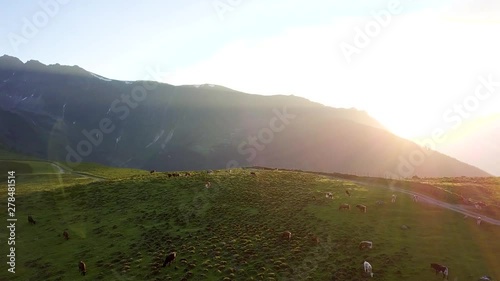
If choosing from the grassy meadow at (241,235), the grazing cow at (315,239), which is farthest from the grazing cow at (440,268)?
the grazing cow at (315,239)

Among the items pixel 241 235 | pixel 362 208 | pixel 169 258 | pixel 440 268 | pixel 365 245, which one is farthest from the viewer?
pixel 362 208

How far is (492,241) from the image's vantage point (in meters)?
40.8

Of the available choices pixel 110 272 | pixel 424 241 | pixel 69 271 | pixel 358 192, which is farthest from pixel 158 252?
pixel 358 192

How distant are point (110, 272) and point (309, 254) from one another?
22102 mm

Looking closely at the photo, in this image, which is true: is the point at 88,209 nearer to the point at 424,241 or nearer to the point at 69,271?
the point at 69,271

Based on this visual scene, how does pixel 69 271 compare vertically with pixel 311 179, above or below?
below

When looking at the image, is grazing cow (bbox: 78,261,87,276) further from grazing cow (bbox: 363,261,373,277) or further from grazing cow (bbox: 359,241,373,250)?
grazing cow (bbox: 359,241,373,250)

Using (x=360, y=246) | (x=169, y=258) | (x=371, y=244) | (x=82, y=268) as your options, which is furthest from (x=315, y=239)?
(x=82, y=268)

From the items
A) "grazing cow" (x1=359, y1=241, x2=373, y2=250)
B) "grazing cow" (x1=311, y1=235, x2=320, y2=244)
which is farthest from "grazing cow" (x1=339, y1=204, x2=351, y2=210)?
"grazing cow" (x1=359, y1=241, x2=373, y2=250)

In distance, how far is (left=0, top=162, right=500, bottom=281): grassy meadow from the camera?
3681cm

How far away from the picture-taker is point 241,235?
152 feet

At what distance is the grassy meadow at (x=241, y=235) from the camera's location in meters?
36.8

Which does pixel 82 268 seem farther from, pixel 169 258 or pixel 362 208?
pixel 362 208

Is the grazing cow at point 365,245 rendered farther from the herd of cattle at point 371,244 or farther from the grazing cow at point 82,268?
the grazing cow at point 82,268
